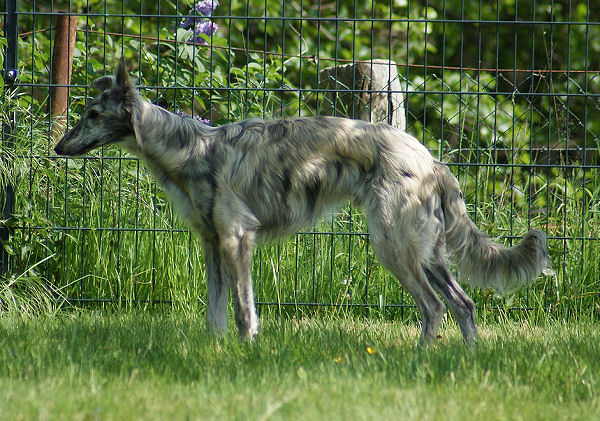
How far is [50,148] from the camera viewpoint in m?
5.95

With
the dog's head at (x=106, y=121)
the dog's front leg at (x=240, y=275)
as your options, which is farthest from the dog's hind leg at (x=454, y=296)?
the dog's head at (x=106, y=121)

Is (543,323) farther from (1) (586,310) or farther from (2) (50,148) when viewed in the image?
(2) (50,148)

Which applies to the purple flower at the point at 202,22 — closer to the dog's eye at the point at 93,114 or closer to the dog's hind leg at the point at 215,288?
the dog's eye at the point at 93,114

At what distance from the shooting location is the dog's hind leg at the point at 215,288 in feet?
16.3

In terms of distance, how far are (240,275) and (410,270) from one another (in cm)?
108

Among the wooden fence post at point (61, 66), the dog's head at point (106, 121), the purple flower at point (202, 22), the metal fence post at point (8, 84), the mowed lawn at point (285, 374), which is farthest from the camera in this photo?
the purple flower at point (202, 22)

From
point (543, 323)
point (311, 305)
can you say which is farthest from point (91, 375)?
point (543, 323)

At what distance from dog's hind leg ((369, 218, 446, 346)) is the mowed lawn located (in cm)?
16

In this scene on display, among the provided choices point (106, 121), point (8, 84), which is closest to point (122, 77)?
point (106, 121)

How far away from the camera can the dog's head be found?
4.78m

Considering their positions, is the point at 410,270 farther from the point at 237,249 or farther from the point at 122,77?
the point at 122,77

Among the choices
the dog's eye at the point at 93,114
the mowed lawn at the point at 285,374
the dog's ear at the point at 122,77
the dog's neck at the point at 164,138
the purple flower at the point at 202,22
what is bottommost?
the mowed lawn at the point at 285,374

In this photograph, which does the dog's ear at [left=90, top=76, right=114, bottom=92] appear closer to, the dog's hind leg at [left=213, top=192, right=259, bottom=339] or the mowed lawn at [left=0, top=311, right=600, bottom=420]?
the dog's hind leg at [left=213, top=192, right=259, bottom=339]

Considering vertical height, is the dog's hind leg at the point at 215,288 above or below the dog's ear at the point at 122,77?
below
